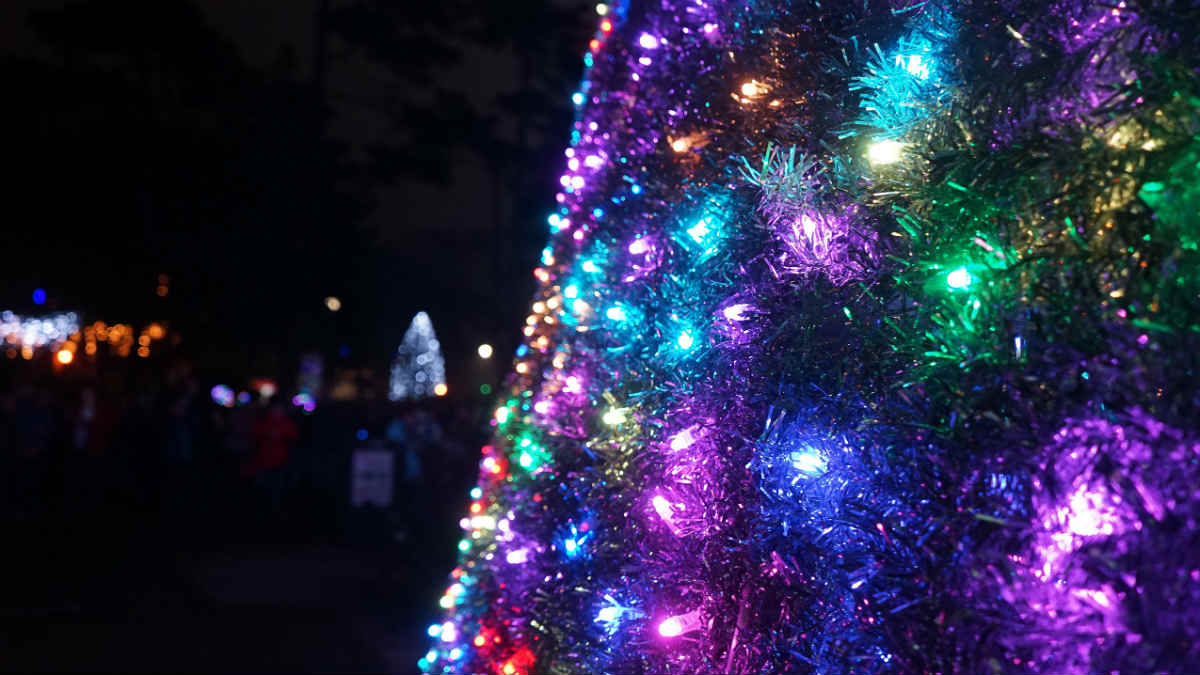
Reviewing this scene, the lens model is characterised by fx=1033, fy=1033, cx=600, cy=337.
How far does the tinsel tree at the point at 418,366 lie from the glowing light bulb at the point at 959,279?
27.9m

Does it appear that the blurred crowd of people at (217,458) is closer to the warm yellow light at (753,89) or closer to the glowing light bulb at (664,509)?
the glowing light bulb at (664,509)

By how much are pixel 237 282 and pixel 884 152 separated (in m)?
21.4

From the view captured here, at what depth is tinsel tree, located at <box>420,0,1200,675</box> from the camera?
1666 mm

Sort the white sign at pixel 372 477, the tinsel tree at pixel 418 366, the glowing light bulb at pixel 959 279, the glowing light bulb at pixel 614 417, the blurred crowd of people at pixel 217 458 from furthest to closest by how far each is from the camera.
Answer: the tinsel tree at pixel 418 366
the blurred crowd of people at pixel 217 458
the white sign at pixel 372 477
the glowing light bulb at pixel 614 417
the glowing light bulb at pixel 959 279

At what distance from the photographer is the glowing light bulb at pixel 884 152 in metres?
2.25

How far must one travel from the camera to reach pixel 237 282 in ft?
72.0

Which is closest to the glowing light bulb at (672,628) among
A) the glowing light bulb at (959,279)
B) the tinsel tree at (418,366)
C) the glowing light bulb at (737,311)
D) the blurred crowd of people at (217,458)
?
the glowing light bulb at (737,311)

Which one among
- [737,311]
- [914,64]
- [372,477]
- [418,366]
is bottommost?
[372,477]

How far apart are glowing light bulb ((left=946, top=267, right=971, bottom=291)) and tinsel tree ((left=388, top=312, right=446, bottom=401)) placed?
2792 centimetres

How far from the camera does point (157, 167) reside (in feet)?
65.0

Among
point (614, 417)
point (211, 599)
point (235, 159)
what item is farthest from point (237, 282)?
point (614, 417)

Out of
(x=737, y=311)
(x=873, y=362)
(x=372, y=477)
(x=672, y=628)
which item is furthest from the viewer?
(x=372, y=477)

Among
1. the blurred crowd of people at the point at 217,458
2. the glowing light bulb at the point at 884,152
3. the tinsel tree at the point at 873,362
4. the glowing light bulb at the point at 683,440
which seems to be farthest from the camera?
the blurred crowd of people at the point at 217,458

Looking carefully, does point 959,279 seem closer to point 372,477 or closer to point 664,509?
point 664,509
